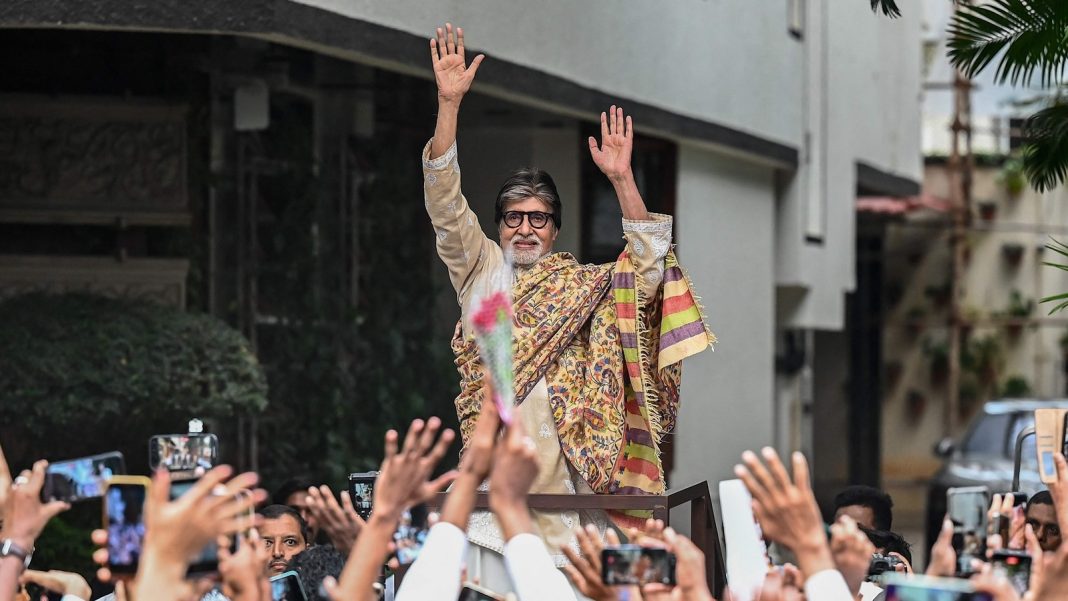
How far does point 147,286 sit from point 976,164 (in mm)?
16636

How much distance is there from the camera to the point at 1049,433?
5.43m

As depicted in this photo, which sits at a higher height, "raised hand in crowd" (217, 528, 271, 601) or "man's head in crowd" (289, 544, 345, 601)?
"raised hand in crowd" (217, 528, 271, 601)

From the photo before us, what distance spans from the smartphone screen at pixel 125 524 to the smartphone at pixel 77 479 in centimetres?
14

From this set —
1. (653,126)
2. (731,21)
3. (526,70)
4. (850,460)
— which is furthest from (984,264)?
(526,70)

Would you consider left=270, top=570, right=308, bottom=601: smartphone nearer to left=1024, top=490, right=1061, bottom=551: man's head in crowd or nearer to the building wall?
left=1024, top=490, right=1061, bottom=551: man's head in crowd

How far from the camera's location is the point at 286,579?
13.5 feet

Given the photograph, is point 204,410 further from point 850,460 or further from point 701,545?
point 850,460

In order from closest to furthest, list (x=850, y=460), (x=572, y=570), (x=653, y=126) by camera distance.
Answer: (x=572, y=570) < (x=653, y=126) < (x=850, y=460)

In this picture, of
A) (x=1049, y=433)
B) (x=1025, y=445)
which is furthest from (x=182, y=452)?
(x=1025, y=445)

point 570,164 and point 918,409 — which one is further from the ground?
point 570,164

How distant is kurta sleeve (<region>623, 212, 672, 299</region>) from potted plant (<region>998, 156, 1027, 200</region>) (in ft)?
61.6

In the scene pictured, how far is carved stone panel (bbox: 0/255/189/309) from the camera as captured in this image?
28.4ft

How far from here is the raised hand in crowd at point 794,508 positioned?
3.22 meters

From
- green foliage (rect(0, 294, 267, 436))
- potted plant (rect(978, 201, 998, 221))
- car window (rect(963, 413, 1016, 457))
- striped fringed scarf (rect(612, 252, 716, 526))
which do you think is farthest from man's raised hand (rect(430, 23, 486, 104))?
potted plant (rect(978, 201, 998, 221))
